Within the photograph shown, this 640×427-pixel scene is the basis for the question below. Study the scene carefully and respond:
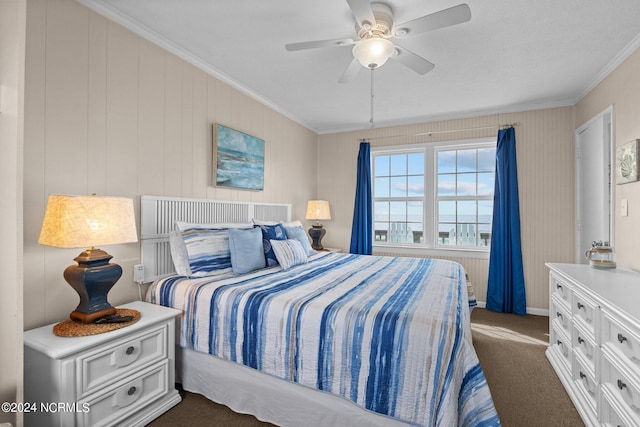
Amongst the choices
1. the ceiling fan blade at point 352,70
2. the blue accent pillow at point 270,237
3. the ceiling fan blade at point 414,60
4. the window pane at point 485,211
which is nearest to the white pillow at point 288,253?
the blue accent pillow at point 270,237

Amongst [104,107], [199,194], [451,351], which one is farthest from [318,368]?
[104,107]

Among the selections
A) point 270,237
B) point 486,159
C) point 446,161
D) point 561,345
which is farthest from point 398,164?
point 561,345

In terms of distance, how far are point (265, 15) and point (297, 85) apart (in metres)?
1.16

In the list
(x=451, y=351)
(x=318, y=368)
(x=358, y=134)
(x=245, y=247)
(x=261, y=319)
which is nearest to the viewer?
(x=451, y=351)

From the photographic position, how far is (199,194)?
9.20 feet

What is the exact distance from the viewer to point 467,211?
4.25m

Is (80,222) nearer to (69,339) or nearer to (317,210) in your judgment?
(69,339)

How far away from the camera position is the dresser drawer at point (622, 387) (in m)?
1.36

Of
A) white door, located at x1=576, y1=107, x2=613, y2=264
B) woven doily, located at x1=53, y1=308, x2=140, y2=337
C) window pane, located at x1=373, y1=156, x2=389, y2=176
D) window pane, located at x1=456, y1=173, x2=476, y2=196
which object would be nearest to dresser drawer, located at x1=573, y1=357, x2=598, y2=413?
white door, located at x1=576, y1=107, x2=613, y2=264

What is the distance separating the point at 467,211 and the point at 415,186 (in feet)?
2.58

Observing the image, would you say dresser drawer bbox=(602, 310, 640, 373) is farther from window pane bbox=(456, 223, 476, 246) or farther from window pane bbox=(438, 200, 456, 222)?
window pane bbox=(438, 200, 456, 222)

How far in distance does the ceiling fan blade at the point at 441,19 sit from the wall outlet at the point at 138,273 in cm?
235

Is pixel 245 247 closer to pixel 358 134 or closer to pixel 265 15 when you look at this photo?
pixel 265 15

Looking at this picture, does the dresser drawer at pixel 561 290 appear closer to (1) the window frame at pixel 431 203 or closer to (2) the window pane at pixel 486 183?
(1) the window frame at pixel 431 203
